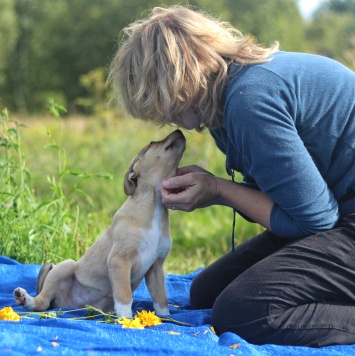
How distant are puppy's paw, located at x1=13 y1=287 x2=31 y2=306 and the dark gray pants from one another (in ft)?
3.50

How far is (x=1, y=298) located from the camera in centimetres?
400

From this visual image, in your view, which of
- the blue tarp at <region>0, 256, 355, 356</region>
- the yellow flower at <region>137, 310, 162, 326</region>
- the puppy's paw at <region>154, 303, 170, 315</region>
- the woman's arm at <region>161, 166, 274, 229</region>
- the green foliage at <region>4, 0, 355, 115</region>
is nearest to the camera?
the blue tarp at <region>0, 256, 355, 356</region>

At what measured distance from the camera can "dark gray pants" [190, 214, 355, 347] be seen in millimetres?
3221

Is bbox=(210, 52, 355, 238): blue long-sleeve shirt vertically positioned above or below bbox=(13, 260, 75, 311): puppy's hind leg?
above

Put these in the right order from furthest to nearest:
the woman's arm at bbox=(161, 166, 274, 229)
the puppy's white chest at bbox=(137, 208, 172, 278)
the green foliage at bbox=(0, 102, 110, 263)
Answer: the green foliage at bbox=(0, 102, 110, 263), the puppy's white chest at bbox=(137, 208, 172, 278), the woman's arm at bbox=(161, 166, 274, 229)

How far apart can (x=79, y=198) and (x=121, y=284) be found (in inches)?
174

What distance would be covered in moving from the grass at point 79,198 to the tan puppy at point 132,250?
0.87 meters

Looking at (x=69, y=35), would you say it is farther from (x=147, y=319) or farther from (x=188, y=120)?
(x=147, y=319)

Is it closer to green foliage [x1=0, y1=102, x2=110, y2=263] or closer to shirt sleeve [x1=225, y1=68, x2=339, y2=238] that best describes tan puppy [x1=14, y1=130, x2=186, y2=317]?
shirt sleeve [x1=225, y1=68, x2=339, y2=238]

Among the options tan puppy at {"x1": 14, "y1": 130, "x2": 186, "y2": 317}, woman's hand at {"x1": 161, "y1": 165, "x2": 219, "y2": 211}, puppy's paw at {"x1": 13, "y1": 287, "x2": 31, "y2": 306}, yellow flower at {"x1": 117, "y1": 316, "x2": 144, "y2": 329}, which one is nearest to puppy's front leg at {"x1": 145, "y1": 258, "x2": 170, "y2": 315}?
tan puppy at {"x1": 14, "y1": 130, "x2": 186, "y2": 317}

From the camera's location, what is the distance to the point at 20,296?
12.1 ft

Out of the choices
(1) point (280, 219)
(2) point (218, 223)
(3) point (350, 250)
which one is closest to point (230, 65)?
(1) point (280, 219)

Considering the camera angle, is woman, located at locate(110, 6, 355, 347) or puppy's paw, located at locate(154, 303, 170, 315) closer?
woman, located at locate(110, 6, 355, 347)

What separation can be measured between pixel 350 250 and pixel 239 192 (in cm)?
64
